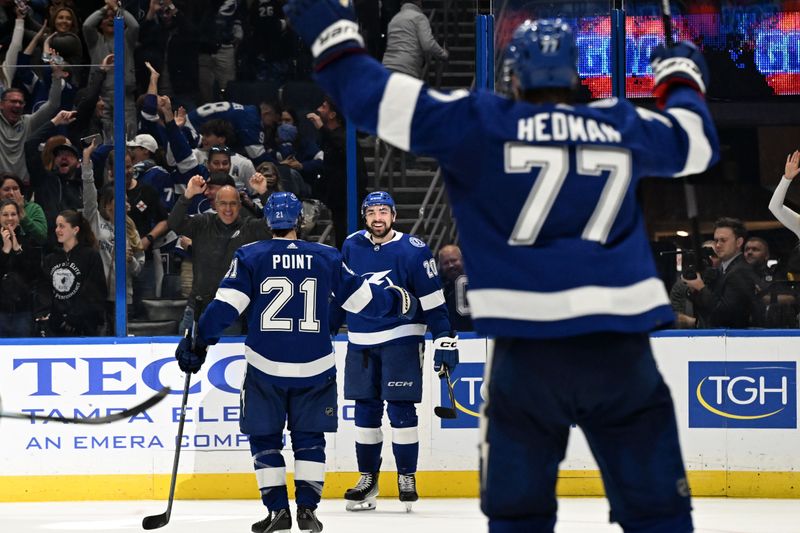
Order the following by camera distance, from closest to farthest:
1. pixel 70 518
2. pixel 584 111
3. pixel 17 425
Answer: pixel 584 111 → pixel 70 518 → pixel 17 425

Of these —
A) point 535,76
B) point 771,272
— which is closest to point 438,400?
point 771,272

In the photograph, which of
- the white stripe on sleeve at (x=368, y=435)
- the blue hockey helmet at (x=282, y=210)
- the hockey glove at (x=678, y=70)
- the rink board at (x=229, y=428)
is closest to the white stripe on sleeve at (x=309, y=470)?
the blue hockey helmet at (x=282, y=210)

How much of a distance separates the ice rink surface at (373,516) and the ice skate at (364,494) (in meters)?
0.05

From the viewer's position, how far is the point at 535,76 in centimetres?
262

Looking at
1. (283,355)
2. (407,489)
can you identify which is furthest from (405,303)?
(283,355)

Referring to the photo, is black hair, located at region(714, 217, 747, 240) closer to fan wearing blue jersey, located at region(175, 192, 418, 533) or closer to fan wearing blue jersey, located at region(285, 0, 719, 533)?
fan wearing blue jersey, located at region(175, 192, 418, 533)

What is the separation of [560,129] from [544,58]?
0.55 ft

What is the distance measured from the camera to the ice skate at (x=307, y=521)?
5258 mm

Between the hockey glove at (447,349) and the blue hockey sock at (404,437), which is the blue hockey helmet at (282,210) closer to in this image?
the hockey glove at (447,349)

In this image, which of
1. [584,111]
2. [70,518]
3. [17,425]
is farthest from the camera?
[17,425]

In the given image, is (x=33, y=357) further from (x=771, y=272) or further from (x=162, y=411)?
(x=771, y=272)

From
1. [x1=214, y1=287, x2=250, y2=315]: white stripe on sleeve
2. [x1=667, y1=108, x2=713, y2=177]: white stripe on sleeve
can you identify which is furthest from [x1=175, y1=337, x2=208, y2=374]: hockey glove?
[x1=667, y1=108, x2=713, y2=177]: white stripe on sleeve

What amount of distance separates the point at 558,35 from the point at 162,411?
4.35m

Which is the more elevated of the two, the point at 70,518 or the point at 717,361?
the point at 717,361
